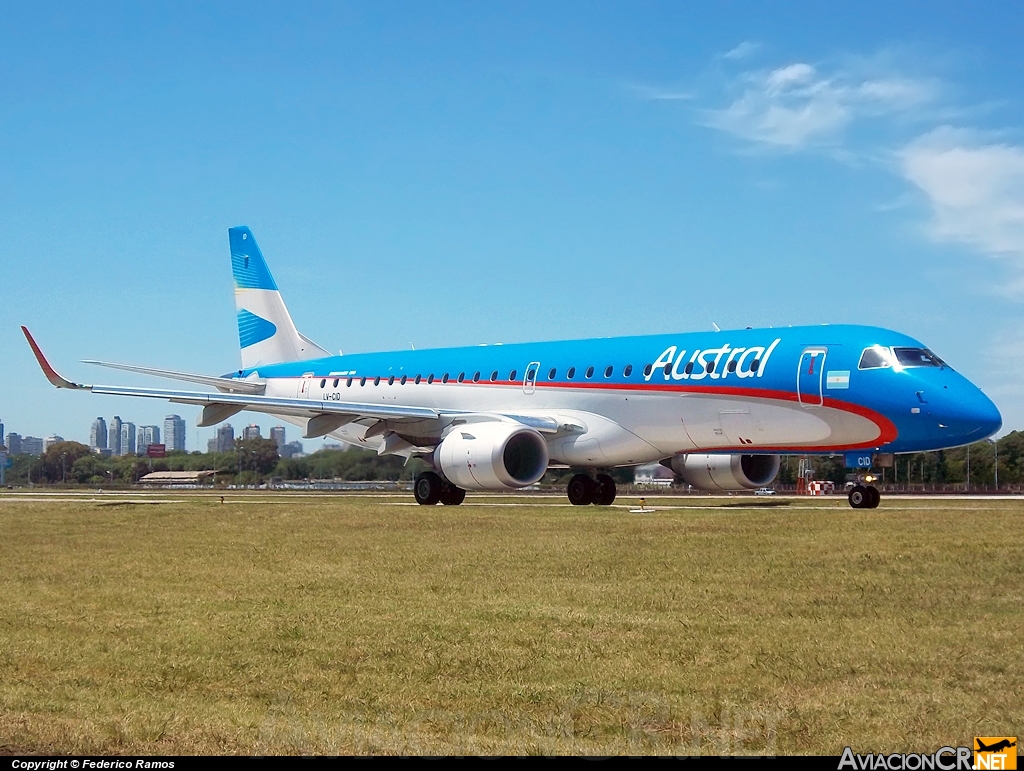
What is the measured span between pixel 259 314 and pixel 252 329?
58cm

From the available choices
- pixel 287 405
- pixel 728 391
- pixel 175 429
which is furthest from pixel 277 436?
pixel 175 429

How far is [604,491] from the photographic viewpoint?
2919 centimetres

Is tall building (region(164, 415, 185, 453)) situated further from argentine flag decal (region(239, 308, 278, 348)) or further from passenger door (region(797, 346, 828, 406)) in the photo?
passenger door (region(797, 346, 828, 406))

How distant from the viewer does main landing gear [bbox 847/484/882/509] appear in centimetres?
2502

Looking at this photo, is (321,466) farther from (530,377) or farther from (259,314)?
(530,377)

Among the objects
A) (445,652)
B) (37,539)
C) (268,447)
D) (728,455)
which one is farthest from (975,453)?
(445,652)

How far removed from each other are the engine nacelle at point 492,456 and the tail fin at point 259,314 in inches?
471

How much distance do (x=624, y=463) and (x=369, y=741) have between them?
21687 mm

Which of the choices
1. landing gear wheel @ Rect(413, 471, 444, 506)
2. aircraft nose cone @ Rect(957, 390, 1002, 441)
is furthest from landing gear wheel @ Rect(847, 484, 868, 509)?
landing gear wheel @ Rect(413, 471, 444, 506)

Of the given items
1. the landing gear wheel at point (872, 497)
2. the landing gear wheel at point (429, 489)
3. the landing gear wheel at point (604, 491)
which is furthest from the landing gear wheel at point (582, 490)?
the landing gear wheel at point (872, 497)

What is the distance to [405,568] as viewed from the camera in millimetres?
13219

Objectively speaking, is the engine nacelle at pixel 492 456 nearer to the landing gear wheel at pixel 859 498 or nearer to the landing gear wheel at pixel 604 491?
the landing gear wheel at pixel 604 491

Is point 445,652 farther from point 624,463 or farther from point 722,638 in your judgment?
point 624,463

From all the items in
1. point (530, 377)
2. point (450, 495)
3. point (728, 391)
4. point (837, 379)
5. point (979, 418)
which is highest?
point (530, 377)
